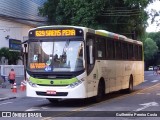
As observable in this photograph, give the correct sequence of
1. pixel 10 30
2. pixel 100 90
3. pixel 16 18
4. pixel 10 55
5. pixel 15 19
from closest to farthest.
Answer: pixel 100 90, pixel 10 55, pixel 16 18, pixel 10 30, pixel 15 19

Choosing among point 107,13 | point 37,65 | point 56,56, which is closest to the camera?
Answer: point 56,56

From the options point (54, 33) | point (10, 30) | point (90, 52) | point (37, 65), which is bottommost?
point (37, 65)

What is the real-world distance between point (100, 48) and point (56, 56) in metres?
3.02

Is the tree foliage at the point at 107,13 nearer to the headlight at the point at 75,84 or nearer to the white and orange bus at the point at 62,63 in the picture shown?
the white and orange bus at the point at 62,63

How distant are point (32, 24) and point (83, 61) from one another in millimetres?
29058

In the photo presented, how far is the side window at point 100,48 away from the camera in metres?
19.6

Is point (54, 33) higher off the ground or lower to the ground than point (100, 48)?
higher

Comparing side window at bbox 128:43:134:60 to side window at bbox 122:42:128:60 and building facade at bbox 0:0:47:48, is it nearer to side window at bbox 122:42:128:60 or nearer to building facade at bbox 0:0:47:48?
side window at bbox 122:42:128:60

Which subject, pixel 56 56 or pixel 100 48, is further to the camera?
pixel 100 48

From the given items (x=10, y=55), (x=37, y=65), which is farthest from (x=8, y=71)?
(x=37, y=65)

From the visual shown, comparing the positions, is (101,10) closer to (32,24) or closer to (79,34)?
(32,24)

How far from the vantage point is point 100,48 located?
1998 cm

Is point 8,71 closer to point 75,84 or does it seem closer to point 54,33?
point 54,33

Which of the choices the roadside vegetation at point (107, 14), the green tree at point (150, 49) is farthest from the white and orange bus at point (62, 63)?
the green tree at point (150, 49)
